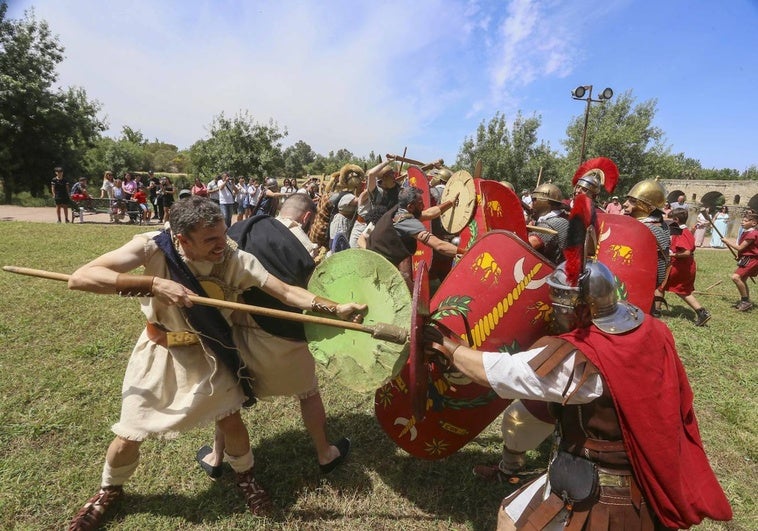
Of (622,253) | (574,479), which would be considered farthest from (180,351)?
(622,253)

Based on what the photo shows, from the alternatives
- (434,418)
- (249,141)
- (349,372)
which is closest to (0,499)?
(349,372)

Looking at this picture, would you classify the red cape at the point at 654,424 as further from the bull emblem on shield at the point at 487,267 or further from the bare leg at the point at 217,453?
the bare leg at the point at 217,453

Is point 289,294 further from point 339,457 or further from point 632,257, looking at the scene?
point 632,257

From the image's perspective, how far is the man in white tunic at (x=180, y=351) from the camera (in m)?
2.05

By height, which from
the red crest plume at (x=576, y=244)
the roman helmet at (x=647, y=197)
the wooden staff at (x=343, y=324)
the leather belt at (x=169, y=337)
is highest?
the roman helmet at (x=647, y=197)

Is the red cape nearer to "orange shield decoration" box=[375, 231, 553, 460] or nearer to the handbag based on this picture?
the handbag

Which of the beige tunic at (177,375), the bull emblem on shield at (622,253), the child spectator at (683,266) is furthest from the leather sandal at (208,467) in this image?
the child spectator at (683,266)

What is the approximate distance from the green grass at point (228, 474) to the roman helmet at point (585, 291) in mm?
1646

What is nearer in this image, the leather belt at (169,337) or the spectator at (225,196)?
the leather belt at (169,337)

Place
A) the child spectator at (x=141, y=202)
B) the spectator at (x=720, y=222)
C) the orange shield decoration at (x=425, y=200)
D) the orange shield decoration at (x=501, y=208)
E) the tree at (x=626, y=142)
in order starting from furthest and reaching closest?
the tree at (x=626, y=142) < the spectator at (x=720, y=222) < the child spectator at (x=141, y=202) < the orange shield decoration at (x=425, y=200) < the orange shield decoration at (x=501, y=208)

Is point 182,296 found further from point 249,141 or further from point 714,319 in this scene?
point 249,141

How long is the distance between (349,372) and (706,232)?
2248cm

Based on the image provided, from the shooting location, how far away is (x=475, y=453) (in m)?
3.11

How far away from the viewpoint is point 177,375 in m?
2.23
